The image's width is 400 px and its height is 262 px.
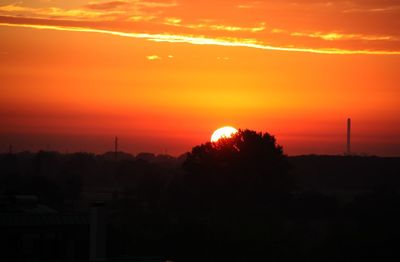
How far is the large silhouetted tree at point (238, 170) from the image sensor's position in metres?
91.3

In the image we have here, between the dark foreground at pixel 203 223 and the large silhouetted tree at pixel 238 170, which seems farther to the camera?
the large silhouetted tree at pixel 238 170

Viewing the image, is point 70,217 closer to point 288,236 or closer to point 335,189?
point 288,236

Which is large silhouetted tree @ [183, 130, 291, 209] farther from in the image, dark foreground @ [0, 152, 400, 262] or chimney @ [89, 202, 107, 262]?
chimney @ [89, 202, 107, 262]

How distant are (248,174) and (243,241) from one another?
3819 centimetres

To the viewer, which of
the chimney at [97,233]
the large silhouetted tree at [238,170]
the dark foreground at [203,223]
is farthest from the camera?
the large silhouetted tree at [238,170]

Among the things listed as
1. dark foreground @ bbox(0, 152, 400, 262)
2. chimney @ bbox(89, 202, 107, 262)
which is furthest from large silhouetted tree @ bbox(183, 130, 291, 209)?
chimney @ bbox(89, 202, 107, 262)

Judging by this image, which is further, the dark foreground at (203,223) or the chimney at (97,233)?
the dark foreground at (203,223)

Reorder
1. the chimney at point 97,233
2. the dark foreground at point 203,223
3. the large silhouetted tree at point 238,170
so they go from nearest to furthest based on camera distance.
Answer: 1. the chimney at point 97,233
2. the dark foreground at point 203,223
3. the large silhouetted tree at point 238,170

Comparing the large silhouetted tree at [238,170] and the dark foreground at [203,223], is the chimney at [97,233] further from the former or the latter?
the large silhouetted tree at [238,170]

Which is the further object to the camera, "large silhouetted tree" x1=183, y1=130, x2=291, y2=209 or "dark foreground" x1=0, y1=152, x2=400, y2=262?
"large silhouetted tree" x1=183, y1=130, x2=291, y2=209

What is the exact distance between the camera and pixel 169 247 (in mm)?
54250

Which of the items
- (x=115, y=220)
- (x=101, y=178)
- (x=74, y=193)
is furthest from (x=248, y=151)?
(x=101, y=178)

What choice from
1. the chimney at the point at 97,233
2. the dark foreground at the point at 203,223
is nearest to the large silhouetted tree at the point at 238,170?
the dark foreground at the point at 203,223

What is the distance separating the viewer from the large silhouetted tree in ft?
300
